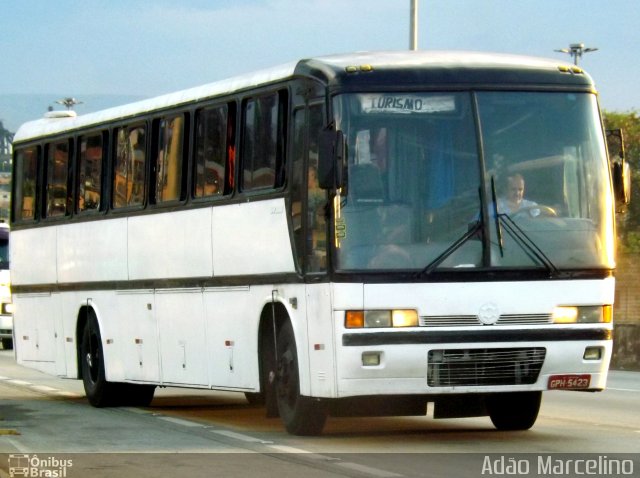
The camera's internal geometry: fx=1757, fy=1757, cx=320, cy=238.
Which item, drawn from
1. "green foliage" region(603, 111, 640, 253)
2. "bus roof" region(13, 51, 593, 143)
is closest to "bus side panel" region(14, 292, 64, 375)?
"bus roof" region(13, 51, 593, 143)

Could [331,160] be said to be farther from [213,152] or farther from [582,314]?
[213,152]

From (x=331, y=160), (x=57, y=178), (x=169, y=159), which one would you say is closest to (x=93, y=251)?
(x=57, y=178)

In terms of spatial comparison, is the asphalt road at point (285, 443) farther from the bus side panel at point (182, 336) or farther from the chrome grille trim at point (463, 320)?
the chrome grille trim at point (463, 320)

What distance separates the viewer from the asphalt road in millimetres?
12336

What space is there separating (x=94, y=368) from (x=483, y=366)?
26.2 ft

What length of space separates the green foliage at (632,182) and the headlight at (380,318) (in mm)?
35512

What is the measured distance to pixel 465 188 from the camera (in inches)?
550

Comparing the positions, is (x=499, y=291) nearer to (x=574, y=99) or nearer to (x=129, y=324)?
(x=574, y=99)

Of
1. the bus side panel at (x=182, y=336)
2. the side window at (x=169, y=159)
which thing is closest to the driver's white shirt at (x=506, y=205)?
the bus side panel at (x=182, y=336)

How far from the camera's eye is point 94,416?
18.5 metres

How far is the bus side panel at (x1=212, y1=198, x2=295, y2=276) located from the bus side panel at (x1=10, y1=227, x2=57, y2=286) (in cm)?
578

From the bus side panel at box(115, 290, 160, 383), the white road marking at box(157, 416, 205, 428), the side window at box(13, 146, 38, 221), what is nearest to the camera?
the white road marking at box(157, 416, 205, 428)

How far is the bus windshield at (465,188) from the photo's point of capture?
545 inches

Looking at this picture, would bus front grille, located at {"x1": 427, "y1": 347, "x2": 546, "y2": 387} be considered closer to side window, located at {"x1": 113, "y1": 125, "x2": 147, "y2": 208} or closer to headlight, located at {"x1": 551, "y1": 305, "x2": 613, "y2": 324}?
headlight, located at {"x1": 551, "y1": 305, "x2": 613, "y2": 324}
